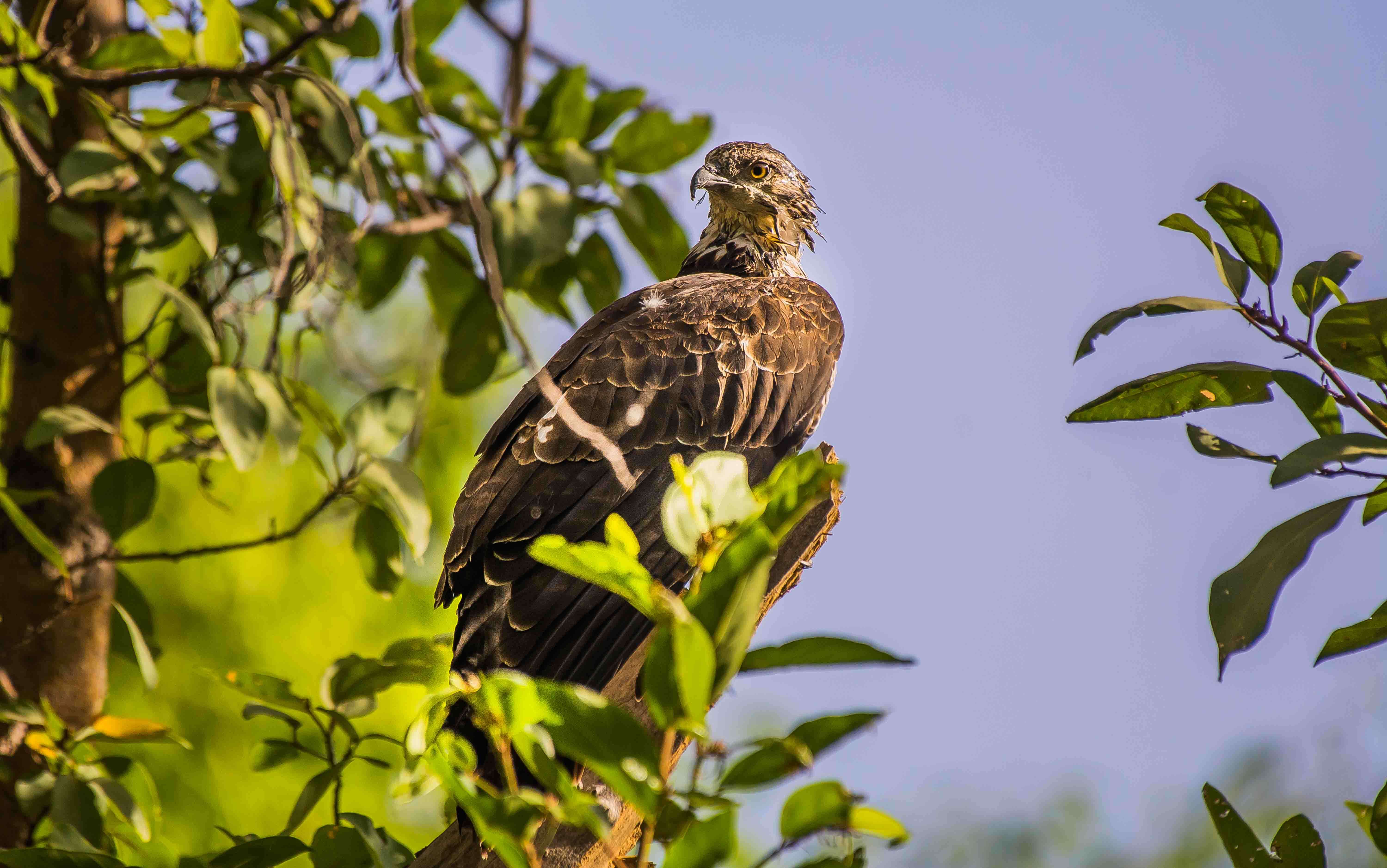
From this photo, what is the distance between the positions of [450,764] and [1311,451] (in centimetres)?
128

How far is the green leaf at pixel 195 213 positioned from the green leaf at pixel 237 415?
47 centimetres

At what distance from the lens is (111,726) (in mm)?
3139

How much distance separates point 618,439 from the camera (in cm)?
347

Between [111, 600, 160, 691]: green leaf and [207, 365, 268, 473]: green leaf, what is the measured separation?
2.26 feet

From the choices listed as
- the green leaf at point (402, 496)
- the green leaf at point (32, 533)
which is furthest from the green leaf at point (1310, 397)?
the green leaf at point (32, 533)

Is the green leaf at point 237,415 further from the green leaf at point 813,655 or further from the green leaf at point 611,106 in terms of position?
the green leaf at point 813,655

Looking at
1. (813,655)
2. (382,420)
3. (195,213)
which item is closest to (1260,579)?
(813,655)

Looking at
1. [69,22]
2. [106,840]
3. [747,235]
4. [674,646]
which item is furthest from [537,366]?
[747,235]

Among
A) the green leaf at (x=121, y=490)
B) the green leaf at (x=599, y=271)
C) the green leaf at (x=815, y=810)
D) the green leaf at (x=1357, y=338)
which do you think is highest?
the green leaf at (x=599, y=271)

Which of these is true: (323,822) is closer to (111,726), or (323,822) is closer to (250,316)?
(111,726)

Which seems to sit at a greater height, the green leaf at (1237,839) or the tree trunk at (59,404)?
the tree trunk at (59,404)

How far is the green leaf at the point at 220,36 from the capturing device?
303cm

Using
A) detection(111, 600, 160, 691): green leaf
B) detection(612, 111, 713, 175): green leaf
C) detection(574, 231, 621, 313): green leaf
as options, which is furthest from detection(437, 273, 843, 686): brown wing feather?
detection(111, 600, 160, 691): green leaf

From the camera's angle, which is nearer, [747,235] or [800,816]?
[800,816]
